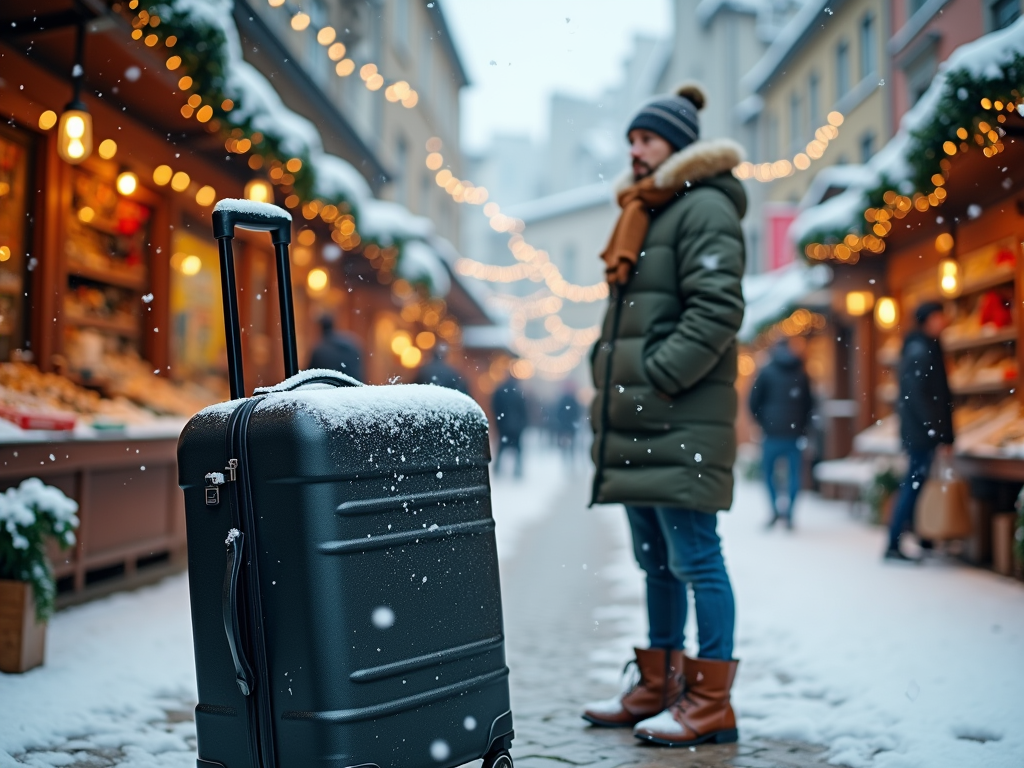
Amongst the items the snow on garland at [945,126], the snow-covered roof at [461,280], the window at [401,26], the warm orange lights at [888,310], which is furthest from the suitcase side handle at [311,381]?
the window at [401,26]

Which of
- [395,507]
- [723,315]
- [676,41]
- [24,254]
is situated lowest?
[395,507]

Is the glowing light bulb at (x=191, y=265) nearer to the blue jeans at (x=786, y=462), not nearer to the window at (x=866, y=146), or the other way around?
the blue jeans at (x=786, y=462)

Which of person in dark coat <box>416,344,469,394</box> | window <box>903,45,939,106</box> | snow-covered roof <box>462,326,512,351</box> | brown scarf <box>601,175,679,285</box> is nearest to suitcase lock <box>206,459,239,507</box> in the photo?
brown scarf <box>601,175,679,285</box>

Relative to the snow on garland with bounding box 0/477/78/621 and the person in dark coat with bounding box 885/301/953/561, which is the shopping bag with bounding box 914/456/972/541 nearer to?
the person in dark coat with bounding box 885/301/953/561

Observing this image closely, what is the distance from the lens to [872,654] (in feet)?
14.1

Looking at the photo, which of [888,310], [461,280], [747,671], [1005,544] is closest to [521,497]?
[888,310]

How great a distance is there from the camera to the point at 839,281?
11688mm

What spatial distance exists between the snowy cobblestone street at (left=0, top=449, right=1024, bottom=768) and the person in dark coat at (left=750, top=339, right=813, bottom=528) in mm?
2097

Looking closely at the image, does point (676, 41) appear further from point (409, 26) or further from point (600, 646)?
point (600, 646)

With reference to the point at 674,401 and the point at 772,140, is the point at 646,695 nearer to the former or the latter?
the point at 674,401

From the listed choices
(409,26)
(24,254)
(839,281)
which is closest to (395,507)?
(24,254)

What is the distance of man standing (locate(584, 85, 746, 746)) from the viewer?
3.08 meters

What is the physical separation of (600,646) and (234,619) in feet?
9.06

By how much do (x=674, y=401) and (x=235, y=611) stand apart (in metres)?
1.56
